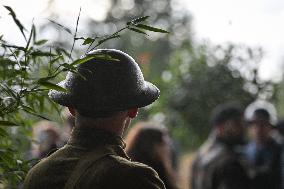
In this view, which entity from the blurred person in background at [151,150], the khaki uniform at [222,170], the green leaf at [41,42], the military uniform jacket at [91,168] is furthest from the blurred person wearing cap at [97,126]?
the khaki uniform at [222,170]

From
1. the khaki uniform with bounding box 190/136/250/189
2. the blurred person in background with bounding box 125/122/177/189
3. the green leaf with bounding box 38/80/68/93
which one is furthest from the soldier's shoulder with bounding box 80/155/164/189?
the khaki uniform with bounding box 190/136/250/189

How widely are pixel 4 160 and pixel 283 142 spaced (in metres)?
4.78

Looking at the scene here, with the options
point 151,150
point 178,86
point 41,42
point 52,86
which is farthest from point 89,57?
point 178,86

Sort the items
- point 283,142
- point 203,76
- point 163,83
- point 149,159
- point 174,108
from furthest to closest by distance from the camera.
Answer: point 163,83 < point 174,108 < point 203,76 < point 283,142 < point 149,159

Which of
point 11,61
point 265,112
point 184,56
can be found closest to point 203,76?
point 184,56

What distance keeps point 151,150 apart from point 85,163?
94.6 inches

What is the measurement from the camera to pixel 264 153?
7730mm

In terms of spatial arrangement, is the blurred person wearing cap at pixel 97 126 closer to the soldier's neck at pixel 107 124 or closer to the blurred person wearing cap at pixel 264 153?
the soldier's neck at pixel 107 124

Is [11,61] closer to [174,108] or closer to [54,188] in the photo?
[54,188]

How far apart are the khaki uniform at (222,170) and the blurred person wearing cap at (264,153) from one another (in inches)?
28.2

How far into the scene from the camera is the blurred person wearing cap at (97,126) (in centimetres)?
302

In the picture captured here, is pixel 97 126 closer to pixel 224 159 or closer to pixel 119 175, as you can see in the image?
pixel 119 175

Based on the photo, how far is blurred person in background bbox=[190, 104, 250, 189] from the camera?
21.7ft

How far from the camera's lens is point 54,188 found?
3119mm
